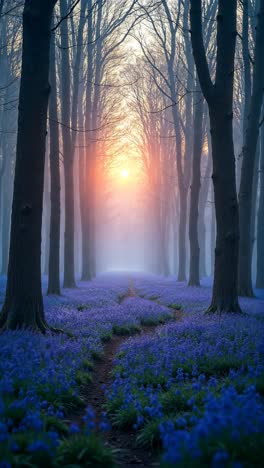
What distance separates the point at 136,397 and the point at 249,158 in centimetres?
1290

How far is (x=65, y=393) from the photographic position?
5.20 m

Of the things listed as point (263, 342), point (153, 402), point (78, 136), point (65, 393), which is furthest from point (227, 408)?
point (78, 136)

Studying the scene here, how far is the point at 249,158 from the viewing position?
16016 mm

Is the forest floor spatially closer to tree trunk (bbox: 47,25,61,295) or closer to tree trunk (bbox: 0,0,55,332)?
tree trunk (bbox: 0,0,55,332)

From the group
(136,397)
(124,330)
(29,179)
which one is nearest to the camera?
(136,397)

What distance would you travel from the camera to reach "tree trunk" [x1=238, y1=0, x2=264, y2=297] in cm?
1530

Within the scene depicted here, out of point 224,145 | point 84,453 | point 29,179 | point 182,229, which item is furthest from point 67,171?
point 84,453

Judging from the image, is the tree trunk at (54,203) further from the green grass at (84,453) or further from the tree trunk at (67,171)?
the green grass at (84,453)

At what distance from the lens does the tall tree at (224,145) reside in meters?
11.3

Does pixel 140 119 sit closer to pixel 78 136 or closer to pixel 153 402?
pixel 78 136

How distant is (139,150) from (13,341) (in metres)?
39.0

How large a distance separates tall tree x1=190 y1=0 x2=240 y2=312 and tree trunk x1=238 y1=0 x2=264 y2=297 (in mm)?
4431

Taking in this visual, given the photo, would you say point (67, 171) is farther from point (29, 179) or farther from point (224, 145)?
point (29, 179)

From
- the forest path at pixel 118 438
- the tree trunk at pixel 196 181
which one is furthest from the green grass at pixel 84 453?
the tree trunk at pixel 196 181
